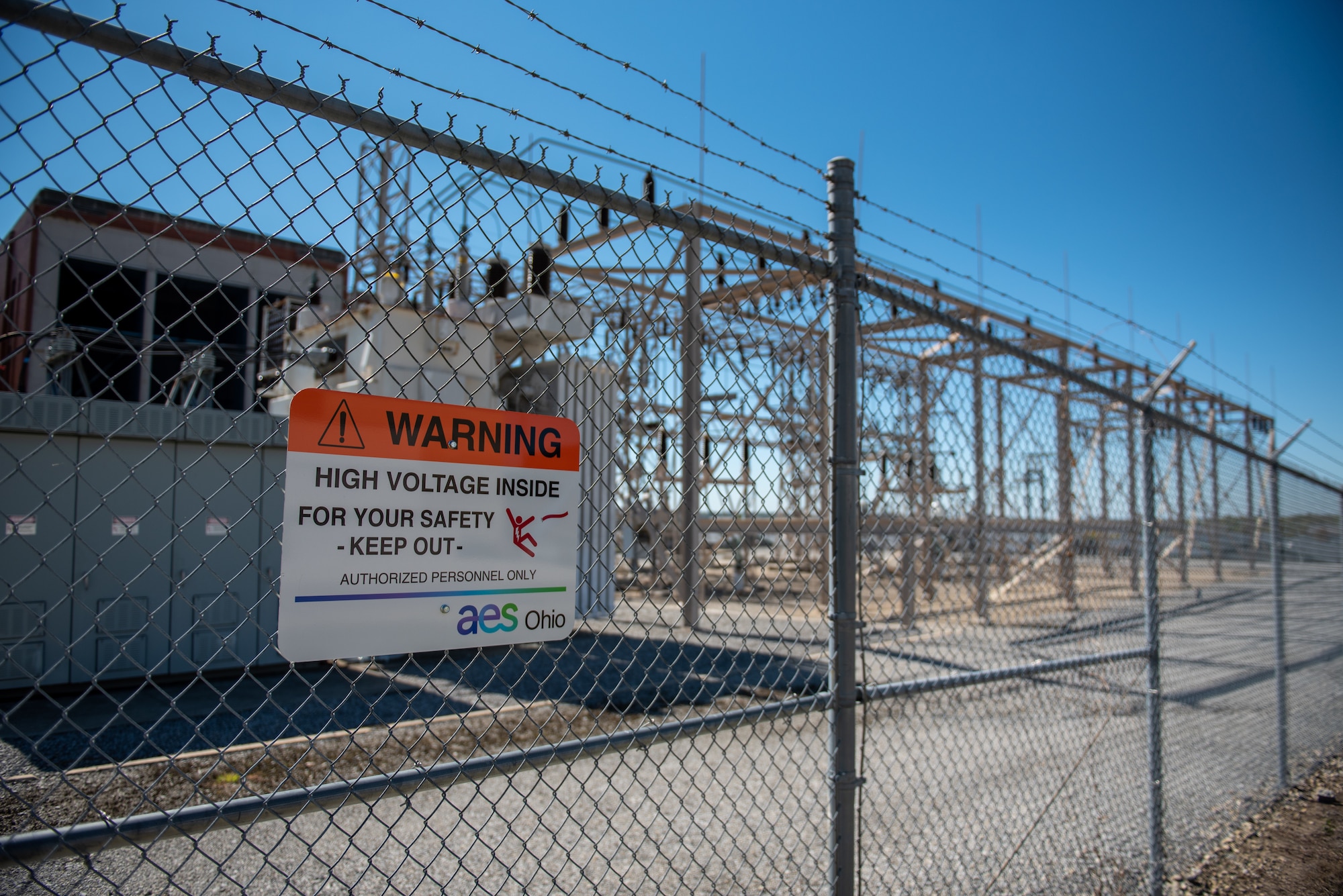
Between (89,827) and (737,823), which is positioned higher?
(89,827)

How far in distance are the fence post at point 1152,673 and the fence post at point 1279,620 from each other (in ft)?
6.41

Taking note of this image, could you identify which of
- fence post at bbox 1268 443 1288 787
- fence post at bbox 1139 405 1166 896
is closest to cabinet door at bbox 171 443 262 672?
fence post at bbox 1139 405 1166 896

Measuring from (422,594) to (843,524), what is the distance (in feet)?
4.92

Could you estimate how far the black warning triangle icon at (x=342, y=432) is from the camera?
1.78 metres

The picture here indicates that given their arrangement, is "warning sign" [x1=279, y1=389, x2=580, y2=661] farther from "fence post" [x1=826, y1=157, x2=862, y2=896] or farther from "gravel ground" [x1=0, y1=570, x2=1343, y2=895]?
"fence post" [x1=826, y1=157, x2=862, y2=896]

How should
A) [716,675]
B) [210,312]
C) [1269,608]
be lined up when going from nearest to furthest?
[716,675] < [1269,608] < [210,312]

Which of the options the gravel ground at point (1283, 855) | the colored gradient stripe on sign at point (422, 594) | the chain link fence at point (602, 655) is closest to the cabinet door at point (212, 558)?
the chain link fence at point (602, 655)

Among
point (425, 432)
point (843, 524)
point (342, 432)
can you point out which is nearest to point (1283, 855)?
point (843, 524)

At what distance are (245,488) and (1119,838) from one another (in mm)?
8928

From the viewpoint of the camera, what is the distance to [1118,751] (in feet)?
20.8

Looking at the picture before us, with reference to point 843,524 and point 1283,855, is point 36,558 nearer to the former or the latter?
point 843,524

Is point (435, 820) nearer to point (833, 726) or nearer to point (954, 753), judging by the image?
point (833, 726)

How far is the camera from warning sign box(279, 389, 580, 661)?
1.75 metres

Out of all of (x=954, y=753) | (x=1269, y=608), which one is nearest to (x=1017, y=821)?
(x=954, y=753)
